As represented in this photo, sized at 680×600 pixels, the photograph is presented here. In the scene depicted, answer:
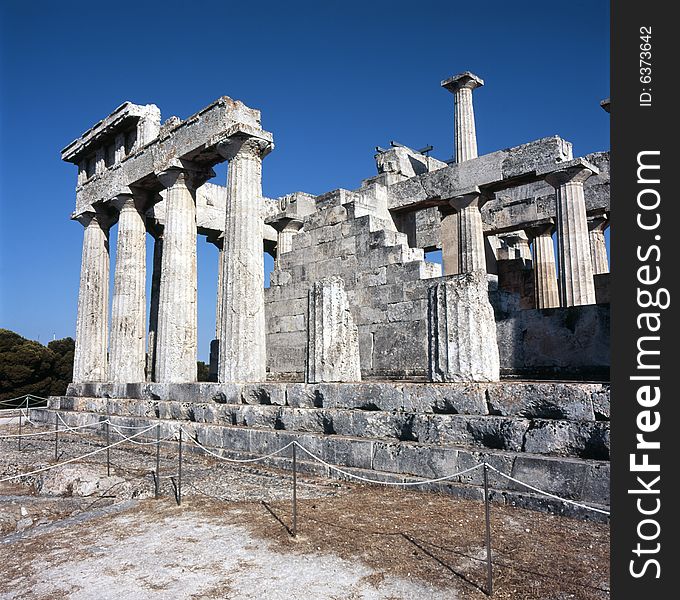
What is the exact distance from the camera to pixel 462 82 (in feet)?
59.7

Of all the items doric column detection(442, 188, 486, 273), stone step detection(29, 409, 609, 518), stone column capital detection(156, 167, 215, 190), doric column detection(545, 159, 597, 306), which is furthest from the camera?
doric column detection(442, 188, 486, 273)

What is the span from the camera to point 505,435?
23.2 feet

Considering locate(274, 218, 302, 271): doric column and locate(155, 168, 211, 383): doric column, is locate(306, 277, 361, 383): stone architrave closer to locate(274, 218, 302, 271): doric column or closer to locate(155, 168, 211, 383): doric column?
locate(155, 168, 211, 383): doric column

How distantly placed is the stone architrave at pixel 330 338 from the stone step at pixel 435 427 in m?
0.91

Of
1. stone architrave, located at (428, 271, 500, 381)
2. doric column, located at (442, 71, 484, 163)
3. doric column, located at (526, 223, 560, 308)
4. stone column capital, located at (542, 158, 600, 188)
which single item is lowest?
stone architrave, located at (428, 271, 500, 381)

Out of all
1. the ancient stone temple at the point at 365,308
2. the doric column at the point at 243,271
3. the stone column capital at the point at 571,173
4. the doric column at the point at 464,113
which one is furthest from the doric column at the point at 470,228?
the doric column at the point at 243,271

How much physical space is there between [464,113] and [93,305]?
13.4 m

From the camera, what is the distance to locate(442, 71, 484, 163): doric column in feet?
57.8

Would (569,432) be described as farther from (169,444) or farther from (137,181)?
(137,181)

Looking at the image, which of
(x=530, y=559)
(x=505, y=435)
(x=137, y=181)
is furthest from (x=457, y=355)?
(x=137, y=181)

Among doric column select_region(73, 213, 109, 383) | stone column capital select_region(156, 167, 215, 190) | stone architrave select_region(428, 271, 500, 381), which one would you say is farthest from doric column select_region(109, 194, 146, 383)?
stone architrave select_region(428, 271, 500, 381)

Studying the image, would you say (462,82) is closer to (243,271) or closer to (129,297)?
(243,271)

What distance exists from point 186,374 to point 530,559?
1169cm

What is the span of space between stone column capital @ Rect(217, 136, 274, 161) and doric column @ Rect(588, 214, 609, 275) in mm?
11243
